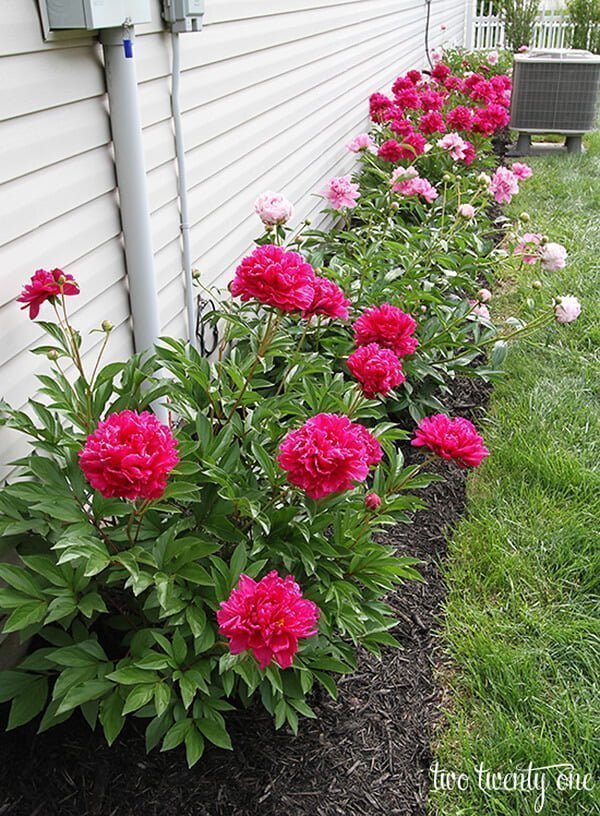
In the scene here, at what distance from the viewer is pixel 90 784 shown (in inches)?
63.6

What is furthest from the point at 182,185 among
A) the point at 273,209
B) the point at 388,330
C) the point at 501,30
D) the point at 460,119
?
the point at 501,30

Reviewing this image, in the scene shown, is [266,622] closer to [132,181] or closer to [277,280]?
[277,280]

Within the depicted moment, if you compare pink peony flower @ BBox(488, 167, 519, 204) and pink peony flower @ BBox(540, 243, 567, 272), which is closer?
pink peony flower @ BBox(540, 243, 567, 272)

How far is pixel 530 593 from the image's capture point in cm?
225

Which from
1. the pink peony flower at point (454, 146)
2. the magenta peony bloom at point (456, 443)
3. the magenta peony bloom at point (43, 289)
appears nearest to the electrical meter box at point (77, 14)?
the magenta peony bloom at point (43, 289)

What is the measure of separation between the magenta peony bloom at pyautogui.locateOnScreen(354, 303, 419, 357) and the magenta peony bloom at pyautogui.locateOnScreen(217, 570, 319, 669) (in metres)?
0.77

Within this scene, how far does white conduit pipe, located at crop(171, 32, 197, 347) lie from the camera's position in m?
2.32

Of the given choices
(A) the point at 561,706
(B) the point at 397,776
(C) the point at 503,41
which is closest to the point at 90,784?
(B) the point at 397,776

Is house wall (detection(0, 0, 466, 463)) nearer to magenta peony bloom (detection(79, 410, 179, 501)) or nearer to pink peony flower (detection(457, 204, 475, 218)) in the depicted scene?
magenta peony bloom (detection(79, 410, 179, 501))

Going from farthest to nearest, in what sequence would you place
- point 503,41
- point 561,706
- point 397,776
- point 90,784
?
point 503,41, point 561,706, point 397,776, point 90,784

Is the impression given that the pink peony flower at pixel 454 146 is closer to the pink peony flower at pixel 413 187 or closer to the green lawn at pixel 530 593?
the pink peony flower at pixel 413 187

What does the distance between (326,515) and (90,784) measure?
2.32ft

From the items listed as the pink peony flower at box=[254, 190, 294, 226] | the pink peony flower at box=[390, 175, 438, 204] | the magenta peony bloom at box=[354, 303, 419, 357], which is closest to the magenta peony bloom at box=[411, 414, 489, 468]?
the magenta peony bloom at box=[354, 303, 419, 357]

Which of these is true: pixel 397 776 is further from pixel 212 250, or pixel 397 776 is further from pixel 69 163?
pixel 212 250
